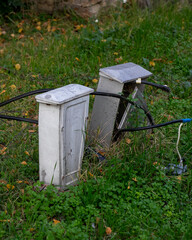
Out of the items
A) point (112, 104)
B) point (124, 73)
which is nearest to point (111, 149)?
point (112, 104)

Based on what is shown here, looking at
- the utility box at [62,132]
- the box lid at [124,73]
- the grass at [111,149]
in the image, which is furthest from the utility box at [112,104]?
the utility box at [62,132]

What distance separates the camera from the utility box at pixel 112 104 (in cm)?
282

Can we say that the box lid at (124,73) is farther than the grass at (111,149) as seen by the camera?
Yes

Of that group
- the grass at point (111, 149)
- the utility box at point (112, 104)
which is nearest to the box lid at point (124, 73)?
the utility box at point (112, 104)

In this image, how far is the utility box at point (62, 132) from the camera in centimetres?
226

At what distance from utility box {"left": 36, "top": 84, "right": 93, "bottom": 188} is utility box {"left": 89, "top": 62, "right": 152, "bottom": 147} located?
382 mm

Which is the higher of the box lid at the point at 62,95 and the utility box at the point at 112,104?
the box lid at the point at 62,95

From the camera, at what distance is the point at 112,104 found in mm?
2885

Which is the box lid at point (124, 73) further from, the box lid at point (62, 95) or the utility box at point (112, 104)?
the box lid at point (62, 95)

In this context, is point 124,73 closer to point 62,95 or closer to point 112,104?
point 112,104

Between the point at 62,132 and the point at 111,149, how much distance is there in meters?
0.72

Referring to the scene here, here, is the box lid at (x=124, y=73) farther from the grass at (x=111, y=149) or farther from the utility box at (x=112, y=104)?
the grass at (x=111, y=149)

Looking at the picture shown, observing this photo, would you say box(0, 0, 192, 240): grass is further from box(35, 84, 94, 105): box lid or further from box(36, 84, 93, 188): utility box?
box(35, 84, 94, 105): box lid

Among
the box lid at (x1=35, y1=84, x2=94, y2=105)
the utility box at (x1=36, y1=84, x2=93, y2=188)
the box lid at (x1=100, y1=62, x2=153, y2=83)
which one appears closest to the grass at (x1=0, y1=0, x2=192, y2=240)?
the utility box at (x1=36, y1=84, x2=93, y2=188)
